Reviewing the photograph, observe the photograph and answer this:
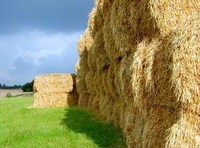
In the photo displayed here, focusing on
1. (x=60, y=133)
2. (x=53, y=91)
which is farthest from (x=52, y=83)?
(x=60, y=133)

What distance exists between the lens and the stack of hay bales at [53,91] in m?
26.8

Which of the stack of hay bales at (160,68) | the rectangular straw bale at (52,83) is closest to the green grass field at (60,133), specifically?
the stack of hay bales at (160,68)

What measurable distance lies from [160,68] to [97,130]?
578 cm

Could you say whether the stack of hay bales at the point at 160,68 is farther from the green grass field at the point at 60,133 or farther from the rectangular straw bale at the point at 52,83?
the rectangular straw bale at the point at 52,83

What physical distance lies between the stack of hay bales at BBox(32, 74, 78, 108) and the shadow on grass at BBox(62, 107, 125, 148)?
860 cm

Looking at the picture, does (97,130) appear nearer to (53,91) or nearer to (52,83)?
(53,91)

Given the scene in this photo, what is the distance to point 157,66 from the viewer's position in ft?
29.2

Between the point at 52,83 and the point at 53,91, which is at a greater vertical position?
the point at 52,83

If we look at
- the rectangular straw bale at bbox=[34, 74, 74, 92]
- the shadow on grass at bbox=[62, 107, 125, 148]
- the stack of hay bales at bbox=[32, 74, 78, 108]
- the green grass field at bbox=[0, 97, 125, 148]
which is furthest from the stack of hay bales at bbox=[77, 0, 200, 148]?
the rectangular straw bale at bbox=[34, 74, 74, 92]

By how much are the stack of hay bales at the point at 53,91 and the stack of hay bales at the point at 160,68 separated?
530 inches

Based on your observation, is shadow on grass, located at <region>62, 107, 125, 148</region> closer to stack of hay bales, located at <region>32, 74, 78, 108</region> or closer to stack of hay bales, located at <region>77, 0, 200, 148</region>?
stack of hay bales, located at <region>77, 0, 200, 148</region>

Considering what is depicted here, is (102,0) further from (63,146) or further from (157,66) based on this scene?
(157,66)

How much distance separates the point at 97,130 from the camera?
14.2 m

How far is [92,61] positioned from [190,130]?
12078mm
